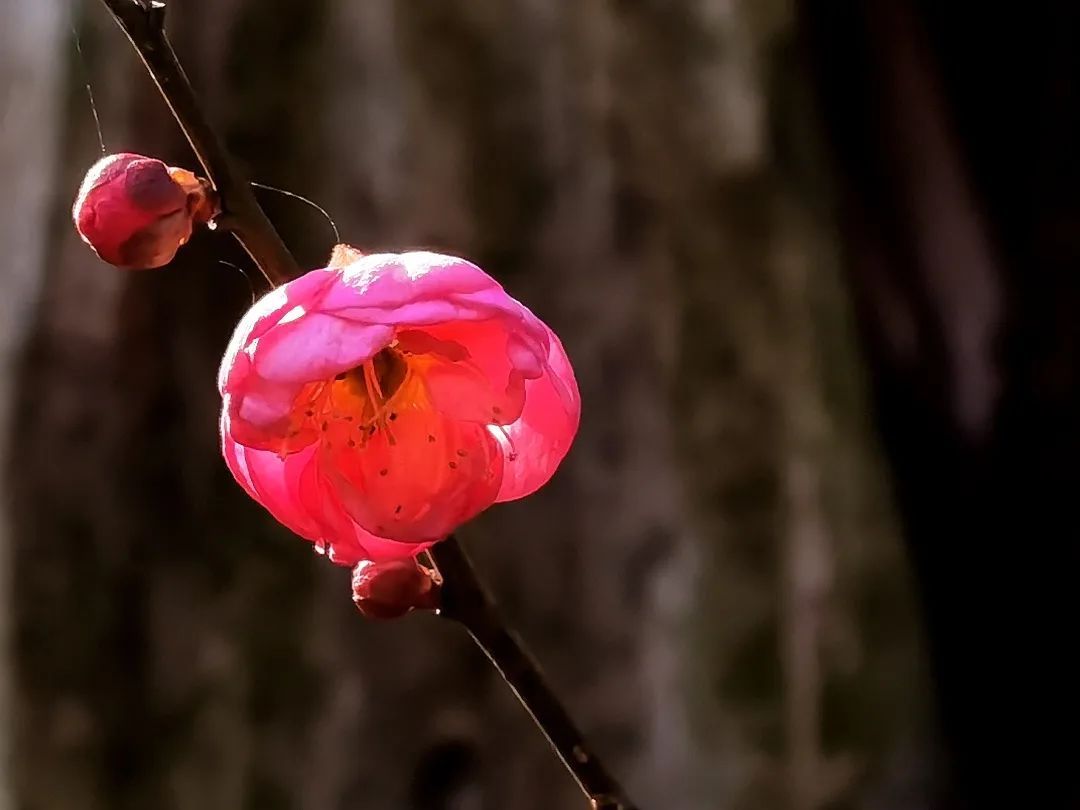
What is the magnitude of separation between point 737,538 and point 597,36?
499 mm

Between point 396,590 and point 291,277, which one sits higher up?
point 291,277

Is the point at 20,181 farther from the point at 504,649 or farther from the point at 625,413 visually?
the point at 504,649

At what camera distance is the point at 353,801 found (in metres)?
0.92

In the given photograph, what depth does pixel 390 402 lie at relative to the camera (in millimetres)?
428

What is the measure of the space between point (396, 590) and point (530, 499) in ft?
1.99

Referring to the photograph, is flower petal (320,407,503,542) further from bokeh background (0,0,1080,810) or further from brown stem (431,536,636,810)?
bokeh background (0,0,1080,810)

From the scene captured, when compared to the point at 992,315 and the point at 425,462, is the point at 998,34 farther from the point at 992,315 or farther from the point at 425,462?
the point at 425,462

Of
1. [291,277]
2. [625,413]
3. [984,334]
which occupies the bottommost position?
[984,334]

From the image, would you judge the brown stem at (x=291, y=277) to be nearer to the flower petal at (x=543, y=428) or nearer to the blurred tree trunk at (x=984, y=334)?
the flower petal at (x=543, y=428)

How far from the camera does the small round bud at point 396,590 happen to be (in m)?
0.36

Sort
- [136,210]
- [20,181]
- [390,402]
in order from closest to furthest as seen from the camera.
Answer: [136,210] < [390,402] < [20,181]

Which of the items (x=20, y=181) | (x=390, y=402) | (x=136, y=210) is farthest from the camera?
(x=20, y=181)

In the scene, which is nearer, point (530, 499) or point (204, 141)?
point (204, 141)

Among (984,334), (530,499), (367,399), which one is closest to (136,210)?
(367,399)
